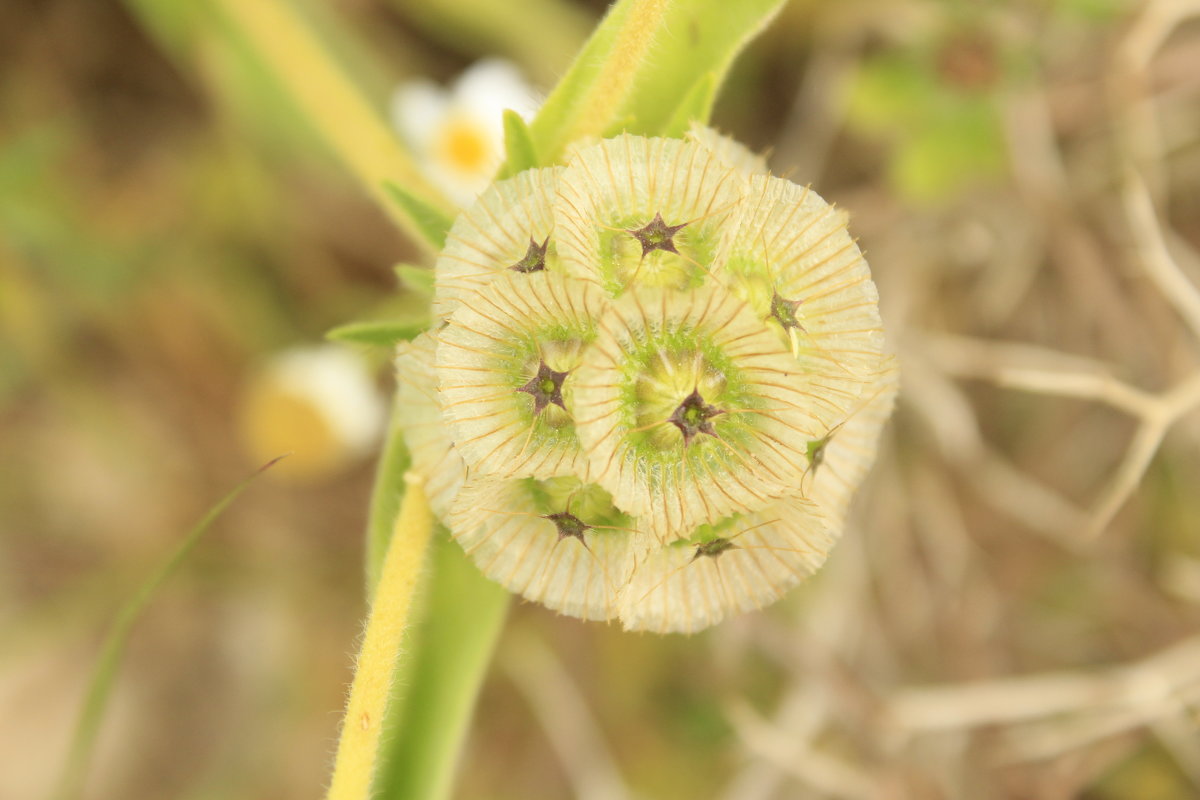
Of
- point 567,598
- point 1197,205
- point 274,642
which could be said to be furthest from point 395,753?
point 1197,205

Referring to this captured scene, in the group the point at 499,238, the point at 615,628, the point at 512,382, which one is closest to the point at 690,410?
the point at 512,382

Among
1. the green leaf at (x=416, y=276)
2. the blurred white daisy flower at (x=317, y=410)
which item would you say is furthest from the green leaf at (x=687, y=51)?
the blurred white daisy flower at (x=317, y=410)

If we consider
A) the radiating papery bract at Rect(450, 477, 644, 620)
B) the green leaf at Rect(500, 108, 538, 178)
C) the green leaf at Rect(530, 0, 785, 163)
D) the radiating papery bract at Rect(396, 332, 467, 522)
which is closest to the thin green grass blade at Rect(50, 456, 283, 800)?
the radiating papery bract at Rect(396, 332, 467, 522)

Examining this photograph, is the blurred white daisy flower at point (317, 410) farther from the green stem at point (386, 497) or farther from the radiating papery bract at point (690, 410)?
the radiating papery bract at point (690, 410)

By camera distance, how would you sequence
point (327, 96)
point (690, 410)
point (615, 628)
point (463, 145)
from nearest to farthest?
point (690, 410), point (327, 96), point (463, 145), point (615, 628)

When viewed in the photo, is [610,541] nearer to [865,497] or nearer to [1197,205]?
[865,497]

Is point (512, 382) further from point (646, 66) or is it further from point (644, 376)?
point (646, 66)

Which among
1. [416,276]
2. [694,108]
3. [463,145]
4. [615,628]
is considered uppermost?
[463,145]
